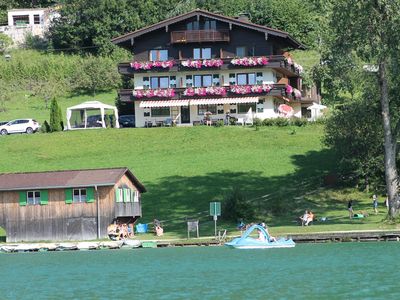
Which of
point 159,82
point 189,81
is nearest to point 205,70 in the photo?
point 189,81

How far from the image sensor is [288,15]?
449 ft

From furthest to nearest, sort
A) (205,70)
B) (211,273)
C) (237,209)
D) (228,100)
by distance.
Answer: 1. (205,70)
2. (228,100)
3. (237,209)
4. (211,273)

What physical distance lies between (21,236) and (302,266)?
82.5 feet

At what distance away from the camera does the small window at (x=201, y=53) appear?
99.5 metres

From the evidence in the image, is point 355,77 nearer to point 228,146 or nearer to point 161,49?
point 228,146

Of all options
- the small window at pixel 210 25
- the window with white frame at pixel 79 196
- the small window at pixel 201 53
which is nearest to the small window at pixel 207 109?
the small window at pixel 201 53

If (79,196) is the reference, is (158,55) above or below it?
above

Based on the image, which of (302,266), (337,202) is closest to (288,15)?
(337,202)

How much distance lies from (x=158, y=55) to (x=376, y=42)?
47970 mm

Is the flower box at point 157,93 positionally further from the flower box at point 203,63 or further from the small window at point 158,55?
the small window at point 158,55

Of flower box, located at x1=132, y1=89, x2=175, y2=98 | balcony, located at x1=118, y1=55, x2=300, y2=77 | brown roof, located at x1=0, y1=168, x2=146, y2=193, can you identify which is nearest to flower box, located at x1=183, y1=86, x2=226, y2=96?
flower box, located at x1=132, y1=89, x2=175, y2=98

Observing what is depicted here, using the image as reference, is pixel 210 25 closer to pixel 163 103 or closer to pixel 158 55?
pixel 158 55

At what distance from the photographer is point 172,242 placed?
55875 mm

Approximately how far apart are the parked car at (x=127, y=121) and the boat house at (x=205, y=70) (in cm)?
136
